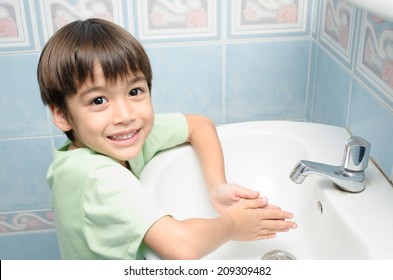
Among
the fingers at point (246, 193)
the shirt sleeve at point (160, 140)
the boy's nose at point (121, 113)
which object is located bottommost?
the fingers at point (246, 193)

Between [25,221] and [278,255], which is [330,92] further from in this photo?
[25,221]

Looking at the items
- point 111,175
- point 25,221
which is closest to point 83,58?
point 111,175

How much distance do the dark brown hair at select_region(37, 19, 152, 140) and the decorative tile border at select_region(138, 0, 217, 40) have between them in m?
0.26

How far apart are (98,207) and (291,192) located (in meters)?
0.35

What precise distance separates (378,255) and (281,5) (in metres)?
0.62

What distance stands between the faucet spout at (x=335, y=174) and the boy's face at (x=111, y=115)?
26 cm

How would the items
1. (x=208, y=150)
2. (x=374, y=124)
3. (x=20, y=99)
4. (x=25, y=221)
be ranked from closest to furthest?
(x=374, y=124) < (x=208, y=150) < (x=20, y=99) < (x=25, y=221)

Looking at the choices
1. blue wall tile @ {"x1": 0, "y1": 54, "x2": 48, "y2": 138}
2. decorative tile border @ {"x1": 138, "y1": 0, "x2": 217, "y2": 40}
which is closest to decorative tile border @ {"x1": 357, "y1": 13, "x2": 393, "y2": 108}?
decorative tile border @ {"x1": 138, "y1": 0, "x2": 217, "y2": 40}

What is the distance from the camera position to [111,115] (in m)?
0.71

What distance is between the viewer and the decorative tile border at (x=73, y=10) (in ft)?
3.20

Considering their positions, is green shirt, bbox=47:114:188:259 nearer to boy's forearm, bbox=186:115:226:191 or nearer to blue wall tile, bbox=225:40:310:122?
boy's forearm, bbox=186:115:226:191

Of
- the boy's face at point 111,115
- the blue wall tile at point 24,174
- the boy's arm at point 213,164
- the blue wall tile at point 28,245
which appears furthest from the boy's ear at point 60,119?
the blue wall tile at point 28,245

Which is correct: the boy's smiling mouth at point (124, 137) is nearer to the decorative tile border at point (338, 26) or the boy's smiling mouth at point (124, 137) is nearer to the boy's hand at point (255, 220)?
the boy's hand at point (255, 220)
